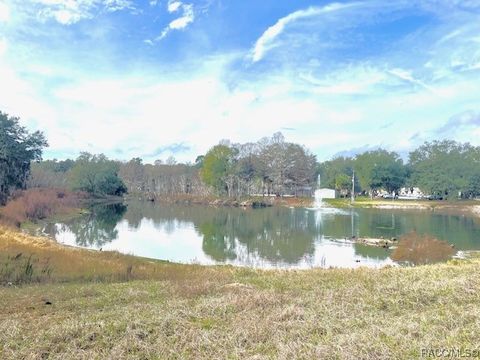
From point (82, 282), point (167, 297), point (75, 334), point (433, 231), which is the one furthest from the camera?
point (433, 231)

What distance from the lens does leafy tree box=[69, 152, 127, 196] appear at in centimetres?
10269

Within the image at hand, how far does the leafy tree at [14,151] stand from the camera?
50625 millimetres

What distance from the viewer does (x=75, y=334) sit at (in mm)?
6746

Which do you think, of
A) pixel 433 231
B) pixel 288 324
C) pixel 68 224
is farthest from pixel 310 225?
pixel 288 324

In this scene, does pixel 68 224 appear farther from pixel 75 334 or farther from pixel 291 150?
pixel 291 150

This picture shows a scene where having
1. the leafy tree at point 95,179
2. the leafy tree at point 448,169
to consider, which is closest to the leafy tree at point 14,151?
the leafy tree at point 95,179

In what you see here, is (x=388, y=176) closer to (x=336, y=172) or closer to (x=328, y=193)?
(x=328, y=193)

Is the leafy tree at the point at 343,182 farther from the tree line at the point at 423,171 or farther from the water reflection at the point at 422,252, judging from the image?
the water reflection at the point at 422,252

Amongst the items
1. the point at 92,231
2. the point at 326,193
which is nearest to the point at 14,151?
the point at 92,231

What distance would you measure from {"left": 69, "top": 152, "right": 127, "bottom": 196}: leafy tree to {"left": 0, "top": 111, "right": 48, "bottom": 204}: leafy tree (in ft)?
145

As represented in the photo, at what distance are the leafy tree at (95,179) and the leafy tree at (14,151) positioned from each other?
1744 inches

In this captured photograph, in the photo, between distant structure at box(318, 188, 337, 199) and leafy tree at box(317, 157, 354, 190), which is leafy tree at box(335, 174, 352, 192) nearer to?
leafy tree at box(317, 157, 354, 190)

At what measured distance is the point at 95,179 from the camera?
4060 inches

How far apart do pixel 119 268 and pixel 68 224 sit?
33.6m
